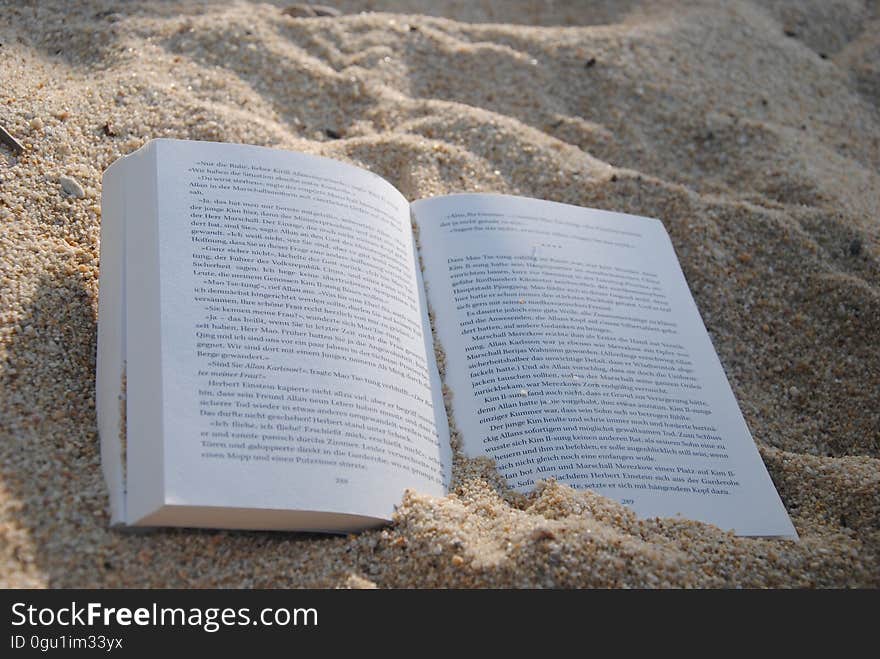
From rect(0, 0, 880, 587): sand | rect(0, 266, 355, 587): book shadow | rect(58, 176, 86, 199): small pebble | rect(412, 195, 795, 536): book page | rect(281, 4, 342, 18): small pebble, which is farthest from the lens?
rect(281, 4, 342, 18): small pebble

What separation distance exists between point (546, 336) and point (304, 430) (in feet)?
1.86

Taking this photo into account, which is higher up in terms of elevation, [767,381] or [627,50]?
[627,50]

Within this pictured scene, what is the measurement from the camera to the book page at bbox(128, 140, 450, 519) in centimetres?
119

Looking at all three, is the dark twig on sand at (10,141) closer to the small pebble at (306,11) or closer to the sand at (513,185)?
the sand at (513,185)

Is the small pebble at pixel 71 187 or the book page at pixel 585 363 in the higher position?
the small pebble at pixel 71 187

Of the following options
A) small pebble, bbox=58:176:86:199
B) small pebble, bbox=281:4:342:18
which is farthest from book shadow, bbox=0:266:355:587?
small pebble, bbox=281:4:342:18

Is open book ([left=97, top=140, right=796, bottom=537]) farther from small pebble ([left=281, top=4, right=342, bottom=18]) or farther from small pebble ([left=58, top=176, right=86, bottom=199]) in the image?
small pebble ([left=281, top=4, right=342, bottom=18])

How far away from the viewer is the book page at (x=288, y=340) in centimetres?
119

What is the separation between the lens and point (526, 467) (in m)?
1.39

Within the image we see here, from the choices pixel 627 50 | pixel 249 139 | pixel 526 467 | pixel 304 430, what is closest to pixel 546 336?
pixel 526 467

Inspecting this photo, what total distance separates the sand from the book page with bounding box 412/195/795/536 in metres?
0.08

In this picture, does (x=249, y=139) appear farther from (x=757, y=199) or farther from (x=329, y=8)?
(x=757, y=199)

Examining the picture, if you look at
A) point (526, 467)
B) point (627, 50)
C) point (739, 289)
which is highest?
point (627, 50)

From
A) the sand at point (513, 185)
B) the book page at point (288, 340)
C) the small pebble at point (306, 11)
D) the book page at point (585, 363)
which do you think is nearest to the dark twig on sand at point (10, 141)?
the sand at point (513, 185)
